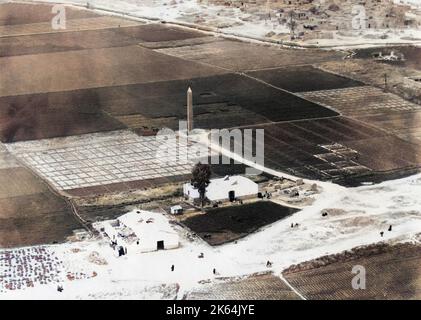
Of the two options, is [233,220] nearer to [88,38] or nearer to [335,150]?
[335,150]

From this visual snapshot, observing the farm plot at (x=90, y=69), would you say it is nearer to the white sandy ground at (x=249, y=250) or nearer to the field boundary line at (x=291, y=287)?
the white sandy ground at (x=249, y=250)

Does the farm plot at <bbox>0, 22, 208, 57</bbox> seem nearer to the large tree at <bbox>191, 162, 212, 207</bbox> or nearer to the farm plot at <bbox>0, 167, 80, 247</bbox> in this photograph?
the farm plot at <bbox>0, 167, 80, 247</bbox>

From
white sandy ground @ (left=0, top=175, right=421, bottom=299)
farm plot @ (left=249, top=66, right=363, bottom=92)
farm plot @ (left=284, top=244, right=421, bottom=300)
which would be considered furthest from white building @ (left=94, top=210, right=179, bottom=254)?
farm plot @ (left=249, top=66, right=363, bottom=92)

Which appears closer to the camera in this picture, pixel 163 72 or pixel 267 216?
pixel 267 216

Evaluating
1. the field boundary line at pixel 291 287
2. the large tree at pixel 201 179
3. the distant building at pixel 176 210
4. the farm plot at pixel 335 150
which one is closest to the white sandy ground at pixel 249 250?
the field boundary line at pixel 291 287

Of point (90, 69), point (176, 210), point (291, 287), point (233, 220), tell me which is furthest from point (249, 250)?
point (90, 69)

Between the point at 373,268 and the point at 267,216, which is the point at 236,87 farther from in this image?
the point at 373,268
